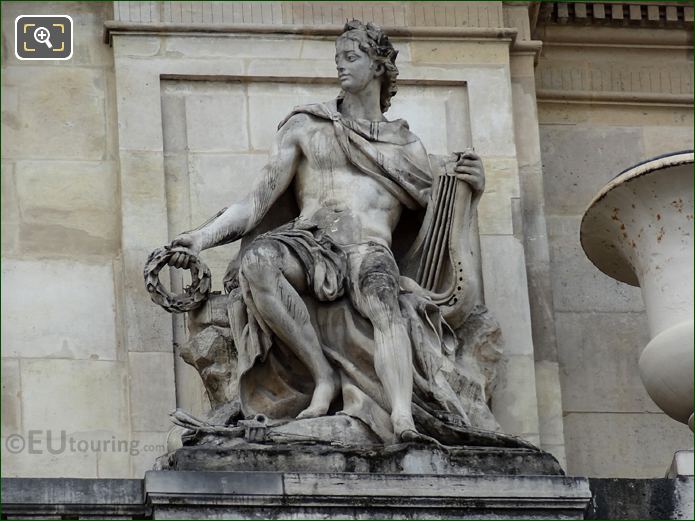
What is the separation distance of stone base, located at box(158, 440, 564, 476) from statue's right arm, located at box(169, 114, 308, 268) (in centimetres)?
137

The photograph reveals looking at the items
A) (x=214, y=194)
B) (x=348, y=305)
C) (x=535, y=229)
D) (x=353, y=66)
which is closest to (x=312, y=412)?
(x=348, y=305)

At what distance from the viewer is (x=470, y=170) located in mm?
16188

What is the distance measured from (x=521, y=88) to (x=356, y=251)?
98.1 inches

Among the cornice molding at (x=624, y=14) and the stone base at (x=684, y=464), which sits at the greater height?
the cornice molding at (x=624, y=14)

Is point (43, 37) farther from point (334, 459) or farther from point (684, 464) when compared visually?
point (684, 464)

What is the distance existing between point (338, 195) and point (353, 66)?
0.69 meters

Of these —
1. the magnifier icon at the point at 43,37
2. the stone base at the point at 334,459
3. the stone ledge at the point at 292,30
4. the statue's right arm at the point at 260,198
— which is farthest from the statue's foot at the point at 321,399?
the magnifier icon at the point at 43,37

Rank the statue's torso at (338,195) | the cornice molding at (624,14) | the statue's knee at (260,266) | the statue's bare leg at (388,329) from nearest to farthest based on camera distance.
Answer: the statue's bare leg at (388,329) → the statue's knee at (260,266) → the statue's torso at (338,195) → the cornice molding at (624,14)

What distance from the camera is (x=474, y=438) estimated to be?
50.1ft

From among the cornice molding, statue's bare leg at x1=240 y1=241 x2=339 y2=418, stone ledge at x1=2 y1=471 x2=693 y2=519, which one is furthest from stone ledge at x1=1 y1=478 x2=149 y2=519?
the cornice molding

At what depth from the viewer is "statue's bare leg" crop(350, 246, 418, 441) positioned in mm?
15266

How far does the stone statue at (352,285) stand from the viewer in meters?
15.5

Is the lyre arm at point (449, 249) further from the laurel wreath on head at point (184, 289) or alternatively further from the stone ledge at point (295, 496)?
the stone ledge at point (295, 496)

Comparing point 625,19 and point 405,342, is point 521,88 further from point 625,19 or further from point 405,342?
point 405,342
